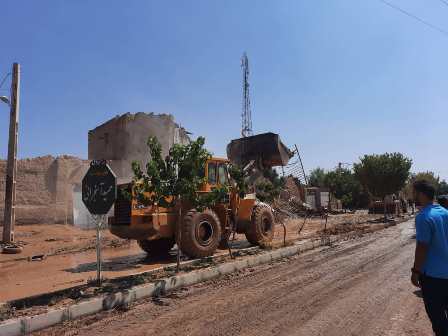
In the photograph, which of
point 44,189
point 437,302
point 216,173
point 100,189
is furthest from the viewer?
point 44,189

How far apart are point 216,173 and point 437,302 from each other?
355 inches

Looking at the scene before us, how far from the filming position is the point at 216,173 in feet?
42.3

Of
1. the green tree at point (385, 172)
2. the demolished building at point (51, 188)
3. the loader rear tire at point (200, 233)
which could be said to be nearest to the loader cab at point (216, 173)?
the loader rear tire at point (200, 233)

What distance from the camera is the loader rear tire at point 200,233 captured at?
1151 cm

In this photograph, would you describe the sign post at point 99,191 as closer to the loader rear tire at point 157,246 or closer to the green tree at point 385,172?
the loader rear tire at point 157,246

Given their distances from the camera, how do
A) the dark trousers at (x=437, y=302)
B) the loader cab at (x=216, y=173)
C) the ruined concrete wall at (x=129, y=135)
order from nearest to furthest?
the dark trousers at (x=437, y=302), the loader cab at (x=216, y=173), the ruined concrete wall at (x=129, y=135)

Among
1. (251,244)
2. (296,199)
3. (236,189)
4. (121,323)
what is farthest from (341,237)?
(296,199)

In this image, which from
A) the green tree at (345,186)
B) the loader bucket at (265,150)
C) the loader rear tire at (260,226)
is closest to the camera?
the loader rear tire at (260,226)

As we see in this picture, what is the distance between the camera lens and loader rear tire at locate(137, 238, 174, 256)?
529 inches

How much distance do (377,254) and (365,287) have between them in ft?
15.9

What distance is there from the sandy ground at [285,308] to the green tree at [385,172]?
19.8 metres

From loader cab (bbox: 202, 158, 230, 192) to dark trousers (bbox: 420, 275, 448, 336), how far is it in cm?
847

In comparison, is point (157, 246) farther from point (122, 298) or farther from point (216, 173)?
point (122, 298)

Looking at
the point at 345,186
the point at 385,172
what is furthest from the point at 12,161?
the point at 345,186
